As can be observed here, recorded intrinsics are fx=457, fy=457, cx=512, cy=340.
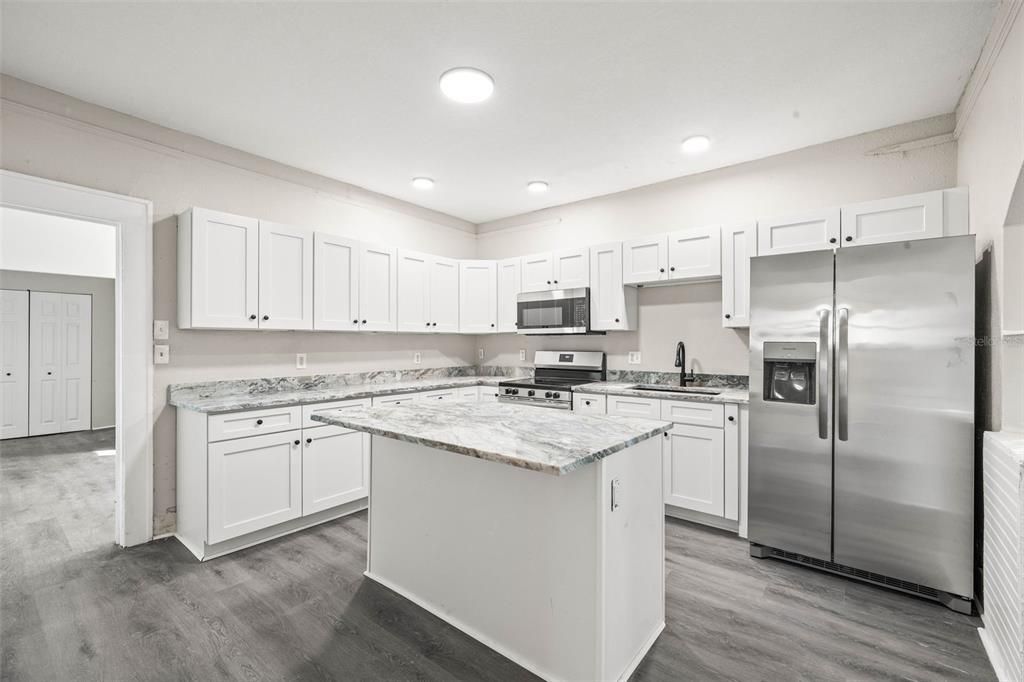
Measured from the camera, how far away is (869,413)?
240 cm

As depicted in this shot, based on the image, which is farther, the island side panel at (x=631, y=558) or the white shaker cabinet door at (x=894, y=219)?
the white shaker cabinet door at (x=894, y=219)

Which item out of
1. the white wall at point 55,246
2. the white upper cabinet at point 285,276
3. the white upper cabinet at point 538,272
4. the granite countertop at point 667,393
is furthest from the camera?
the white wall at point 55,246

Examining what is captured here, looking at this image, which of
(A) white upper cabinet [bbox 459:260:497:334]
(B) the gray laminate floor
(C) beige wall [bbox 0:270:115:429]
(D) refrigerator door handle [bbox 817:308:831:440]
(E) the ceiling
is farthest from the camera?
(C) beige wall [bbox 0:270:115:429]

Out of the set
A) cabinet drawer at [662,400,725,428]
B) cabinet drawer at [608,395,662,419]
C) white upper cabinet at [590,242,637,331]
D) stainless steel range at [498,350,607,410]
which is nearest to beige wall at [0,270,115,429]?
stainless steel range at [498,350,607,410]

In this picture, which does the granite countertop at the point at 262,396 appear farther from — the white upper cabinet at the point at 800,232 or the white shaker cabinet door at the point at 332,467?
the white upper cabinet at the point at 800,232

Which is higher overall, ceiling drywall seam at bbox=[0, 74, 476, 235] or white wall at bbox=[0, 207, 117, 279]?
ceiling drywall seam at bbox=[0, 74, 476, 235]

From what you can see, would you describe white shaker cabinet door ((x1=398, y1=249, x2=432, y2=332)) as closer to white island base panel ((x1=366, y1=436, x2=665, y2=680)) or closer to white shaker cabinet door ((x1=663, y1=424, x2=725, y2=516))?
white island base panel ((x1=366, y1=436, x2=665, y2=680))

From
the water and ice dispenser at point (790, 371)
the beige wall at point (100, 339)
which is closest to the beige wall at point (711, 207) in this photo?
the water and ice dispenser at point (790, 371)

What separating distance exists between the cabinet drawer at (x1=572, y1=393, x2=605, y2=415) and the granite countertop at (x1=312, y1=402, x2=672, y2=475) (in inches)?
54.9

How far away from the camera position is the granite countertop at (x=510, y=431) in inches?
57.4

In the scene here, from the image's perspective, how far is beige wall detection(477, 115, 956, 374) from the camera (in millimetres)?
2979

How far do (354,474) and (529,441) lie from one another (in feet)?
7.45

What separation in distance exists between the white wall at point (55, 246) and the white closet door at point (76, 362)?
18.4 inches

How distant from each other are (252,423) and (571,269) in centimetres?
284
